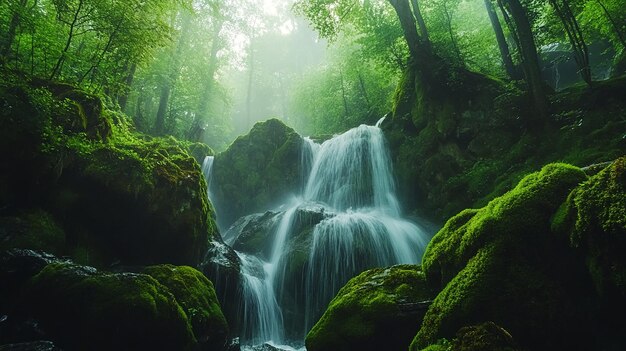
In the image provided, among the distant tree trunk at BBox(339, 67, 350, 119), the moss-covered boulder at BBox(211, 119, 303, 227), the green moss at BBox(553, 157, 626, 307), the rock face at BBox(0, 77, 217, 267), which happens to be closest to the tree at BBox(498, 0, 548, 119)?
the green moss at BBox(553, 157, 626, 307)

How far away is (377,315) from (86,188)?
6.45 m

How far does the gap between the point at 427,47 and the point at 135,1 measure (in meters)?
11.0

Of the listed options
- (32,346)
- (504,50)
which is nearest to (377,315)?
(32,346)

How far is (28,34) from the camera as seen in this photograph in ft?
28.3

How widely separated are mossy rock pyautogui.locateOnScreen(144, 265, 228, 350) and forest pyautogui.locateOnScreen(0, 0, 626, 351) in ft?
0.14

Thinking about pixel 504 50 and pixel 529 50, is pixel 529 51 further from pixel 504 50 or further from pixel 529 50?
pixel 504 50

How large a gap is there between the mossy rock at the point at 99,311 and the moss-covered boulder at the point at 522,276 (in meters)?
3.45

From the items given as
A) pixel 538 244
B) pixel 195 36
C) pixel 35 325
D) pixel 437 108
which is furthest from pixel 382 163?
pixel 195 36

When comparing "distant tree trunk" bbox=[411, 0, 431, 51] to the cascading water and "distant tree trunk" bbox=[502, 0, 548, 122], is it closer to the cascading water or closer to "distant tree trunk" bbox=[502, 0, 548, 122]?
"distant tree trunk" bbox=[502, 0, 548, 122]

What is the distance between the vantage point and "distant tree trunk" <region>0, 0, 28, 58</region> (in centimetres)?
793

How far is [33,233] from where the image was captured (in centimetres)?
599

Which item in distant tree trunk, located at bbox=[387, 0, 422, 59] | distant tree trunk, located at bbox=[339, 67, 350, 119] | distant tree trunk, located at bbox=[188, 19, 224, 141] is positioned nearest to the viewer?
distant tree trunk, located at bbox=[387, 0, 422, 59]

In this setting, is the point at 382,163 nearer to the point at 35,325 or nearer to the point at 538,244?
the point at 538,244

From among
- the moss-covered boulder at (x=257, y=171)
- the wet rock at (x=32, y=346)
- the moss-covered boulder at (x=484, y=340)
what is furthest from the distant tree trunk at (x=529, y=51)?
the wet rock at (x=32, y=346)
